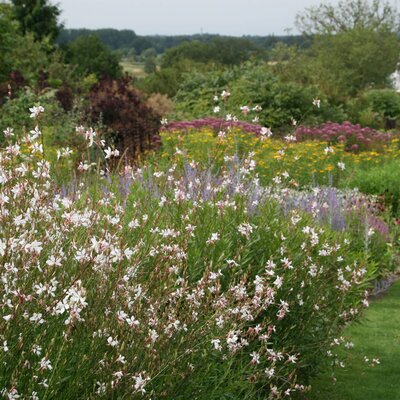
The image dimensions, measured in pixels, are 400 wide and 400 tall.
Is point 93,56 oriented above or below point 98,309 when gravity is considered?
above

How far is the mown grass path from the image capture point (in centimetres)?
630

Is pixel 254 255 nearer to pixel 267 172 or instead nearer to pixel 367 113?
pixel 267 172

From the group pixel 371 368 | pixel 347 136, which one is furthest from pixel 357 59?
pixel 371 368

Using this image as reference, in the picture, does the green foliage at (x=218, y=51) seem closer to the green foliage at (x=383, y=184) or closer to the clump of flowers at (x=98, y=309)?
the green foliage at (x=383, y=184)

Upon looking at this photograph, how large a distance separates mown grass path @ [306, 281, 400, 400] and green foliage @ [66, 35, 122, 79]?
3921 cm

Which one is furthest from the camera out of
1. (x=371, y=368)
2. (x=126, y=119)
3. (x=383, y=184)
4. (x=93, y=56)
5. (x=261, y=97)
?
(x=93, y=56)

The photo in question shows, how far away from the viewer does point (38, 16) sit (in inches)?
1901

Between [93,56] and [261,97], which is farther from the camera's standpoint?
[93,56]

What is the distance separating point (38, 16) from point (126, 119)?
35.4 m

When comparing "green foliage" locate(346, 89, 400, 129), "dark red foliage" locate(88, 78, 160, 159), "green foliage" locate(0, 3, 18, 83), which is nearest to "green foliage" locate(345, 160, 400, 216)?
"dark red foliage" locate(88, 78, 160, 159)

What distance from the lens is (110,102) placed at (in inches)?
628

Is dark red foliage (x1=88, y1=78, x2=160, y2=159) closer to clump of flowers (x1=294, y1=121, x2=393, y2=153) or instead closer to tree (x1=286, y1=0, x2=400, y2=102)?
clump of flowers (x1=294, y1=121, x2=393, y2=153)

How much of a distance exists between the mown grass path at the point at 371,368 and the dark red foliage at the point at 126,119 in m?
7.47

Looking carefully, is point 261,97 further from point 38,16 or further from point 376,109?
point 38,16
